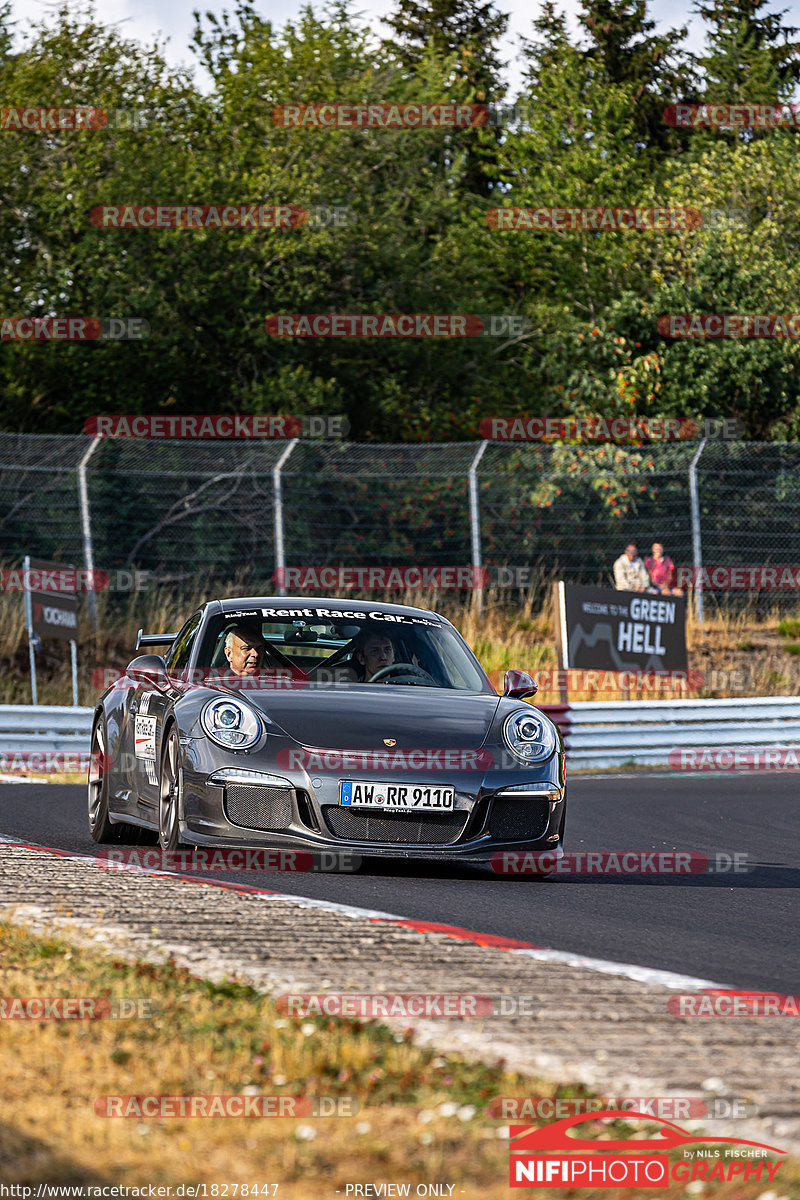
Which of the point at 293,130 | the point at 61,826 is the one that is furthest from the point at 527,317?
the point at 61,826

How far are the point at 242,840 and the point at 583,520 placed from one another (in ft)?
60.5

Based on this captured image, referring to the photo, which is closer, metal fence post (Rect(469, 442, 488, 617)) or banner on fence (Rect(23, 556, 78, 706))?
banner on fence (Rect(23, 556, 78, 706))

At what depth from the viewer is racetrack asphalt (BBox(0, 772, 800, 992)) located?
241 inches

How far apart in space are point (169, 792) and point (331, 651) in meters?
1.32

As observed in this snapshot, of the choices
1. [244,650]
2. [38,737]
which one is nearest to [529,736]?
[244,650]

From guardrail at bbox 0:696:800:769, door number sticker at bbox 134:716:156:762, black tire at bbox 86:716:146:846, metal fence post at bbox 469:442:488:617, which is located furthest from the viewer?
metal fence post at bbox 469:442:488:617

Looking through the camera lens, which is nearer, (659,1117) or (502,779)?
(659,1117)

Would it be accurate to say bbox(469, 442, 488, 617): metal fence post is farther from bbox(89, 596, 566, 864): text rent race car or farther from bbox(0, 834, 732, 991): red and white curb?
bbox(0, 834, 732, 991): red and white curb

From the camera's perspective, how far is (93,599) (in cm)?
2238

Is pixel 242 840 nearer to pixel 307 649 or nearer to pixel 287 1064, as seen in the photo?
pixel 307 649

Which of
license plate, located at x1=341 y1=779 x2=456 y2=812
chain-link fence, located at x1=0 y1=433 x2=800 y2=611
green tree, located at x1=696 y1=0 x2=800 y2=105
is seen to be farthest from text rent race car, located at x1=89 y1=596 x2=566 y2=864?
green tree, located at x1=696 y1=0 x2=800 y2=105

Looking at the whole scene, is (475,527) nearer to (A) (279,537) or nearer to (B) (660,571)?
(B) (660,571)

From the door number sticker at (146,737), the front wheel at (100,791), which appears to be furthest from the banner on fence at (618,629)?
the door number sticker at (146,737)

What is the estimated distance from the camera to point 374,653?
9117 millimetres
